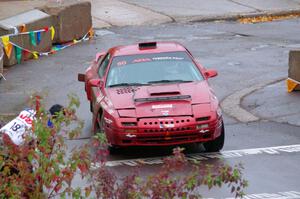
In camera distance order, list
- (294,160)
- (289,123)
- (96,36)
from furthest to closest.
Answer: (96,36) → (289,123) → (294,160)

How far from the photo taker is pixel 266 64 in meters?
20.0

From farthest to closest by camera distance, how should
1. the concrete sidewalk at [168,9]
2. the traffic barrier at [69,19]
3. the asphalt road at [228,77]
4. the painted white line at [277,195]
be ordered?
the concrete sidewalk at [168,9] → the traffic barrier at [69,19] → the asphalt road at [228,77] → the painted white line at [277,195]

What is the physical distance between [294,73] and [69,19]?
371 inches

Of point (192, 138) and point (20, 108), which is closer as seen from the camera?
point (192, 138)

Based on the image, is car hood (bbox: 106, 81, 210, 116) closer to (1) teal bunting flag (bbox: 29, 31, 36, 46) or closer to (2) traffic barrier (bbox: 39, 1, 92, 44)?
(1) teal bunting flag (bbox: 29, 31, 36, 46)

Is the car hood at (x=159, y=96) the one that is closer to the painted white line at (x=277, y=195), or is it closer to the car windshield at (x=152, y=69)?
the car windshield at (x=152, y=69)

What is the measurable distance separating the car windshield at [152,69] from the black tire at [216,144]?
45.8 inches

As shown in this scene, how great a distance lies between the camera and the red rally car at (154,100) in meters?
11.7

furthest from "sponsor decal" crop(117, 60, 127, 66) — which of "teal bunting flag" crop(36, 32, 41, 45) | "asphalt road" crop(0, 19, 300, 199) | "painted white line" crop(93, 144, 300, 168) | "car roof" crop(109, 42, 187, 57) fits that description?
"teal bunting flag" crop(36, 32, 41, 45)

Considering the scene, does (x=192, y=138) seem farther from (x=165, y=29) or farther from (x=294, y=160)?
(x=165, y=29)

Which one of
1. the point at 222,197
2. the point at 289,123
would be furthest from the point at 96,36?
the point at 222,197

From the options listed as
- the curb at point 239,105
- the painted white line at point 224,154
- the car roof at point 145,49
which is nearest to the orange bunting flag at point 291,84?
the curb at point 239,105

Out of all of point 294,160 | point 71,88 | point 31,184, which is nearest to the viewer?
point 31,184

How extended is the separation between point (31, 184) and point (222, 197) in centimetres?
441
